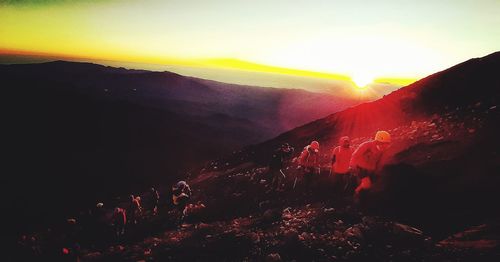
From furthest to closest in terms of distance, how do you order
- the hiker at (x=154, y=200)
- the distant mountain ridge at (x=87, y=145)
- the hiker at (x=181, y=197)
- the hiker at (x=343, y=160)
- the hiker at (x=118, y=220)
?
the distant mountain ridge at (x=87, y=145)
the hiker at (x=154, y=200)
the hiker at (x=181, y=197)
the hiker at (x=118, y=220)
the hiker at (x=343, y=160)

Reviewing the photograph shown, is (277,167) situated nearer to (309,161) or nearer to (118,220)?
(309,161)

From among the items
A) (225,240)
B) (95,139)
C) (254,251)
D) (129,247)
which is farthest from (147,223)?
(95,139)

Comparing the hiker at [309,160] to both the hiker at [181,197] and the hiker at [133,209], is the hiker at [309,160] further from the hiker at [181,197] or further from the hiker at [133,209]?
the hiker at [133,209]

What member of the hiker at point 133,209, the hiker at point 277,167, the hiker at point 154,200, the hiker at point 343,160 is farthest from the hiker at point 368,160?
the hiker at point 133,209

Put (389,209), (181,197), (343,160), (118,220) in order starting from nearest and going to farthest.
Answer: (389,209), (343,160), (118,220), (181,197)

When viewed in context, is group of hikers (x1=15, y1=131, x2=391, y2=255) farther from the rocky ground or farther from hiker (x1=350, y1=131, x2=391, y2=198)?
the rocky ground

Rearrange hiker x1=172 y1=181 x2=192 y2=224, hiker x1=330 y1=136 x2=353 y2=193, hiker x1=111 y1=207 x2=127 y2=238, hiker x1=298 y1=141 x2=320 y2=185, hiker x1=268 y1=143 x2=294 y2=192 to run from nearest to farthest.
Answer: hiker x1=330 y1=136 x2=353 y2=193, hiker x1=298 y1=141 x2=320 y2=185, hiker x1=111 y1=207 x2=127 y2=238, hiker x1=172 y1=181 x2=192 y2=224, hiker x1=268 y1=143 x2=294 y2=192

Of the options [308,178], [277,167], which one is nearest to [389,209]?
[308,178]

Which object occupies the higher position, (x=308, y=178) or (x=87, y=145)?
(x=308, y=178)

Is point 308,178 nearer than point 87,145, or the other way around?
point 308,178

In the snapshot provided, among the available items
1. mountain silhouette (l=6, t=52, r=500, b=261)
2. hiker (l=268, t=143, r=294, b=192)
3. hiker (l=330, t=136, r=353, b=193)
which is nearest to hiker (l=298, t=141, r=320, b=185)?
mountain silhouette (l=6, t=52, r=500, b=261)

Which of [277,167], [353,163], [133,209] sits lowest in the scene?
[133,209]

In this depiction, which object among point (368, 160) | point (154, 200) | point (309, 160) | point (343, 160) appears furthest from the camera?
point (154, 200)

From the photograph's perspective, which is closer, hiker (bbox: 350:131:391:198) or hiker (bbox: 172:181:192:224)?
hiker (bbox: 350:131:391:198)
